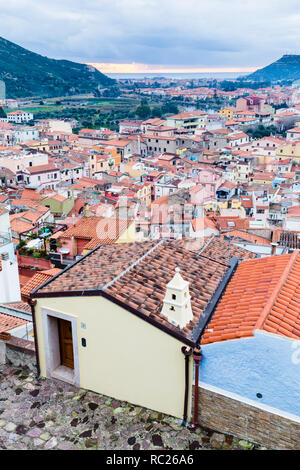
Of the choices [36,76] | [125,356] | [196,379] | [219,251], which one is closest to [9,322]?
[125,356]

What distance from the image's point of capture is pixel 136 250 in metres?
7.75

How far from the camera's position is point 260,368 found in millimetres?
4707

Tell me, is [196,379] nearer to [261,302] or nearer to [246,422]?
[246,422]

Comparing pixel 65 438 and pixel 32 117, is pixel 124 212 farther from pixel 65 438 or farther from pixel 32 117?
pixel 32 117

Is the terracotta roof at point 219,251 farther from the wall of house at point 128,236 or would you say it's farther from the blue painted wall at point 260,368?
the blue painted wall at point 260,368

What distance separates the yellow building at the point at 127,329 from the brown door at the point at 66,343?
0.7 inches

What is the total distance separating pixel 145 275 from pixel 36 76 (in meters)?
170

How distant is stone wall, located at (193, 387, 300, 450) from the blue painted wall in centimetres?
16

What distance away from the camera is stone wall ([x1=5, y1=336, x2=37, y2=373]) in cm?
684

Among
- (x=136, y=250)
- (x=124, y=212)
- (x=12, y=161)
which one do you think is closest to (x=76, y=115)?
(x=12, y=161)

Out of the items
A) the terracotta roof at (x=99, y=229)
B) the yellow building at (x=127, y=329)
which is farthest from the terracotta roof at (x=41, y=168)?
the yellow building at (x=127, y=329)

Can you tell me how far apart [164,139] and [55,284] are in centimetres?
6145

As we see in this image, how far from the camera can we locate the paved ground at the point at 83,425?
5.22 meters

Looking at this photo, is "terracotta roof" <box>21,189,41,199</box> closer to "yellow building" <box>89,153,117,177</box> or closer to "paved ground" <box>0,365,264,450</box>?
"yellow building" <box>89,153,117,177</box>
